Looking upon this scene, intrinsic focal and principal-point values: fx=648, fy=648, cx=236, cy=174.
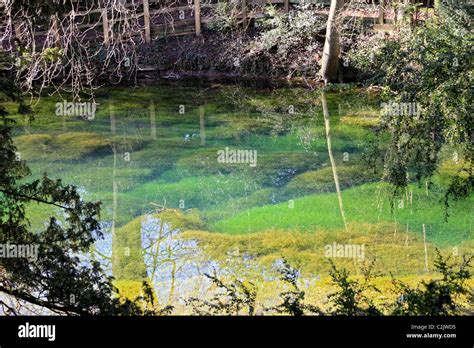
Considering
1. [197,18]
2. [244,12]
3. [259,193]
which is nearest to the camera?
[259,193]

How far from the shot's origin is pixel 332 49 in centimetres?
1164

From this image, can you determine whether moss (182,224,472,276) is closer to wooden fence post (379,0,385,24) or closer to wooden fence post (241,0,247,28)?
wooden fence post (379,0,385,24)

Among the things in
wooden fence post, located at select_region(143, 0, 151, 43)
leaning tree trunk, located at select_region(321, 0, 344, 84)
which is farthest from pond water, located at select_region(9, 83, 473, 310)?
wooden fence post, located at select_region(143, 0, 151, 43)

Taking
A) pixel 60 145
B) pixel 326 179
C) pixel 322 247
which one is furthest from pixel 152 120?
pixel 322 247

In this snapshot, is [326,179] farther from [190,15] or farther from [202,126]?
[190,15]

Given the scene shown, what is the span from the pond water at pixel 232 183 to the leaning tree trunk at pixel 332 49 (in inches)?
22.7

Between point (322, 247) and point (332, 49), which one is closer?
point (322, 247)

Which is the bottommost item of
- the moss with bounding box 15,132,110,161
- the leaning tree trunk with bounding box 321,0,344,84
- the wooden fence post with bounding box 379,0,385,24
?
the moss with bounding box 15,132,110,161

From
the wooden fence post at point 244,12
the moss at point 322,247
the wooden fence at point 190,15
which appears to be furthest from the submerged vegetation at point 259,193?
the wooden fence post at point 244,12

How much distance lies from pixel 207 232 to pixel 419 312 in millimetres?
2999

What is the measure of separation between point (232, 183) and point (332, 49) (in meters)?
4.79

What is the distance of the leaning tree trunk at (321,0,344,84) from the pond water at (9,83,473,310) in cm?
58

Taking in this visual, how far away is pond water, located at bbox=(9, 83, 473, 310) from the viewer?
6148mm

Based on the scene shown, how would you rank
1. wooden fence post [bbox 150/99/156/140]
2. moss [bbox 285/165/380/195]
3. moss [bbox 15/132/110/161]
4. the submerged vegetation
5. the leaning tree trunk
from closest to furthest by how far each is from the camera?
the submerged vegetation < moss [bbox 285/165/380/195] < moss [bbox 15/132/110/161] < wooden fence post [bbox 150/99/156/140] < the leaning tree trunk
